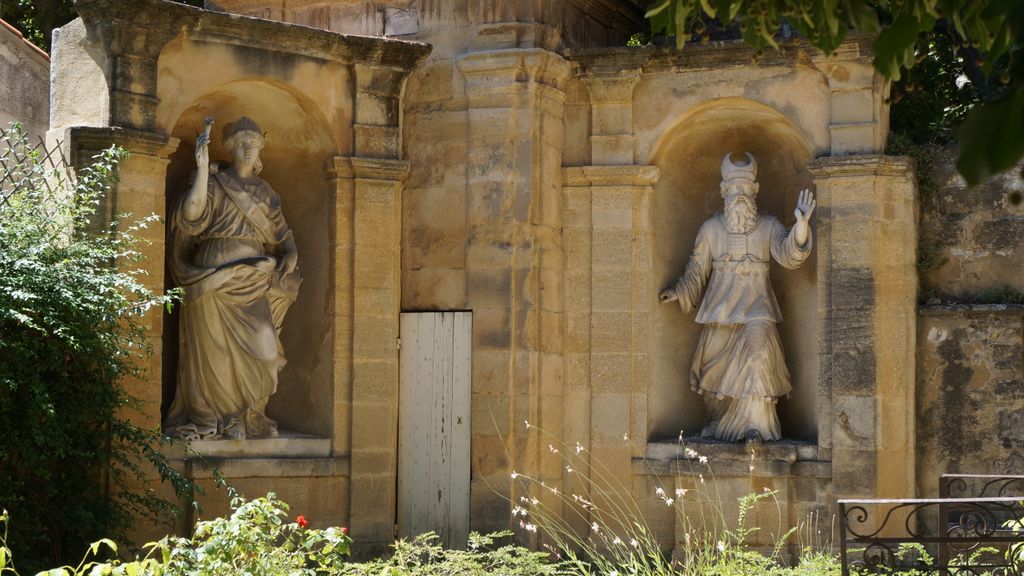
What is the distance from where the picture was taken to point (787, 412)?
36.9ft

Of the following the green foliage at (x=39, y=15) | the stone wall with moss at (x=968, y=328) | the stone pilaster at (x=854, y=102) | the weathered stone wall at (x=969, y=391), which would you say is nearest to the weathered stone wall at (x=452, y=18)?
the stone pilaster at (x=854, y=102)

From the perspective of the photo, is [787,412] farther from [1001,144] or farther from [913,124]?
[1001,144]

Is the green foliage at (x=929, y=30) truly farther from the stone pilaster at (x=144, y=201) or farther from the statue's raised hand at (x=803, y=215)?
the stone pilaster at (x=144, y=201)

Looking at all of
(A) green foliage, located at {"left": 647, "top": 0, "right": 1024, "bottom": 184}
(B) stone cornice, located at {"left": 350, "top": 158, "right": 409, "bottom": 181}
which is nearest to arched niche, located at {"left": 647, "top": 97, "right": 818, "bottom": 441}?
(B) stone cornice, located at {"left": 350, "top": 158, "right": 409, "bottom": 181}

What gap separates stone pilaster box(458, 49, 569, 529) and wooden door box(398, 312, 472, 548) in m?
0.13

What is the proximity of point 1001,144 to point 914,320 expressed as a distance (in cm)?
839

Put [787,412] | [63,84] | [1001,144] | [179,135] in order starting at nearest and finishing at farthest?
[1001,144]
[63,84]
[179,135]
[787,412]

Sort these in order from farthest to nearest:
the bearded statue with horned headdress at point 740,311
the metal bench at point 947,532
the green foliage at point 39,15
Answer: the green foliage at point 39,15, the bearded statue with horned headdress at point 740,311, the metal bench at point 947,532

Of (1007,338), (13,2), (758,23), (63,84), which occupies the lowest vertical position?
(1007,338)

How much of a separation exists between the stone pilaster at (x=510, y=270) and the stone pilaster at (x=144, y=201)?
225 cm

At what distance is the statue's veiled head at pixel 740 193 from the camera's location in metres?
10.9

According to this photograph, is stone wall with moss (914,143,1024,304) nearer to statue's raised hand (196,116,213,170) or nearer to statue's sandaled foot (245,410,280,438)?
statue's sandaled foot (245,410,280,438)

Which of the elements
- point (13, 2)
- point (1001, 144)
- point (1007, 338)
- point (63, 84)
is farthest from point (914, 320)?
point (13, 2)

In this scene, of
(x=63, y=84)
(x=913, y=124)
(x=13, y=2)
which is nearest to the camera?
(x=63, y=84)
